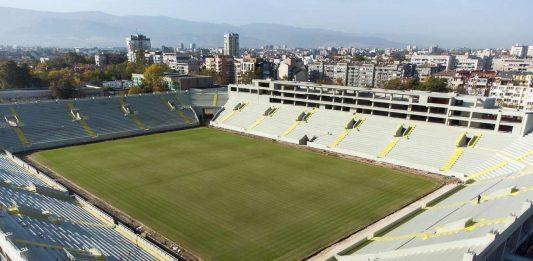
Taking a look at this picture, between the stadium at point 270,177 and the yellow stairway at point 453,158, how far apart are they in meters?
0.17

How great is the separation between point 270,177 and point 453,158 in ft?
65.6

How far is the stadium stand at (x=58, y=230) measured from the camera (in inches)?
685

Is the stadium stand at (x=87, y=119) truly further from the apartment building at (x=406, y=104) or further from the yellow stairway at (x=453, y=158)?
the yellow stairway at (x=453, y=158)

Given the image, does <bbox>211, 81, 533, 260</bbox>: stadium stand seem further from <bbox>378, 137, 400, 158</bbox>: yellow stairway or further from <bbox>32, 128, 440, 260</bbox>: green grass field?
<bbox>32, 128, 440, 260</bbox>: green grass field

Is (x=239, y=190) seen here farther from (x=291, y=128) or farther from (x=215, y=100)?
(x=215, y=100)

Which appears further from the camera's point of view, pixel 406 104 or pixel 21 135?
pixel 406 104

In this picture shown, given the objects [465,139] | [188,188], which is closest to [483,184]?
[465,139]

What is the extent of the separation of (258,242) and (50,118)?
40.8 meters

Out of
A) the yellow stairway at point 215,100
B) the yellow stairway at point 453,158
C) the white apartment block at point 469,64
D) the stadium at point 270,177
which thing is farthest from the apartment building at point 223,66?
the white apartment block at point 469,64

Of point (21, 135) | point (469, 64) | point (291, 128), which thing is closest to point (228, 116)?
point (291, 128)

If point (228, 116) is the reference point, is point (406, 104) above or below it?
above

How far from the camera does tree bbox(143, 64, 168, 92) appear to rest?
8080 centimetres

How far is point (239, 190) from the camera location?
103 ft

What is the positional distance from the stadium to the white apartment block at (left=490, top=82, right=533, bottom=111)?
46672mm
